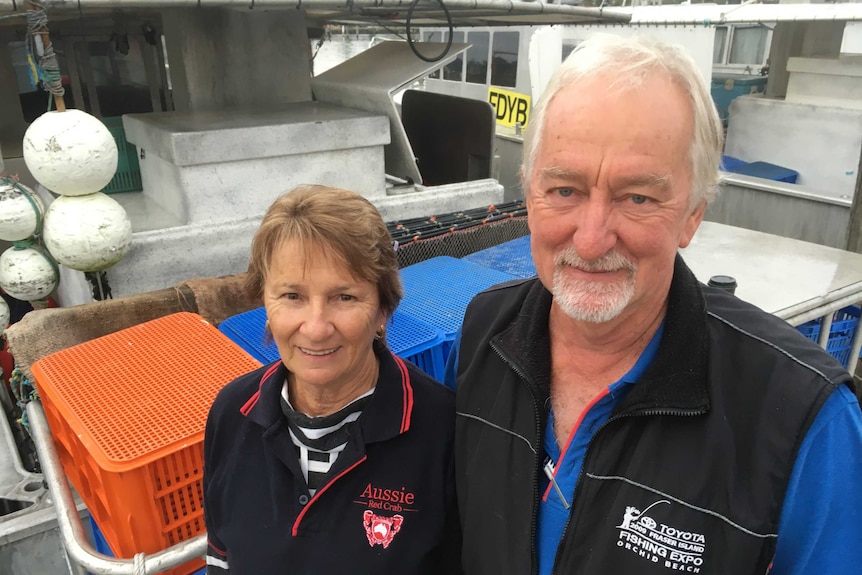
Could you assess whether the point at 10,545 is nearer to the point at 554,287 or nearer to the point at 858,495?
the point at 554,287

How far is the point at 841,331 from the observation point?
12.5 feet

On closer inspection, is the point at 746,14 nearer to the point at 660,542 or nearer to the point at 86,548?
the point at 660,542

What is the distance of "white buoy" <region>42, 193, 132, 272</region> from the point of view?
2877 mm

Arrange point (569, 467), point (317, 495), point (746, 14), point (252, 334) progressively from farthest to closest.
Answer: point (746, 14), point (252, 334), point (317, 495), point (569, 467)

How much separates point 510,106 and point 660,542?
33.3ft

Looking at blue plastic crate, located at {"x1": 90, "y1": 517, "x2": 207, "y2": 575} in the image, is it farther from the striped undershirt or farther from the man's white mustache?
the man's white mustache

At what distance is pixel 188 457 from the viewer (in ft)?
5.85

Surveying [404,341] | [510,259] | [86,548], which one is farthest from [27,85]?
[86,548]

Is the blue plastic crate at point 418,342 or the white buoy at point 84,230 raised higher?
the white buoy at point 84,230

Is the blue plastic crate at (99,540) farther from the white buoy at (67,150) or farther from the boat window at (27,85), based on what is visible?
the boat window at (27,85)

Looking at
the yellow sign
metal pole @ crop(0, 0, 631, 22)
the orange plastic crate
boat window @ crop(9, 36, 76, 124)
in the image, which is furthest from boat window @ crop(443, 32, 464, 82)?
the orange plastic crate

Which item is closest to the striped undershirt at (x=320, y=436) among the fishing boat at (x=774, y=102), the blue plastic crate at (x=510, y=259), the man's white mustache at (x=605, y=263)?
the man's white mustache at (x=605, y=263)

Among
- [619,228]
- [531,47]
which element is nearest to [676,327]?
[619,228]

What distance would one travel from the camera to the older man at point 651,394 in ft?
3.81
